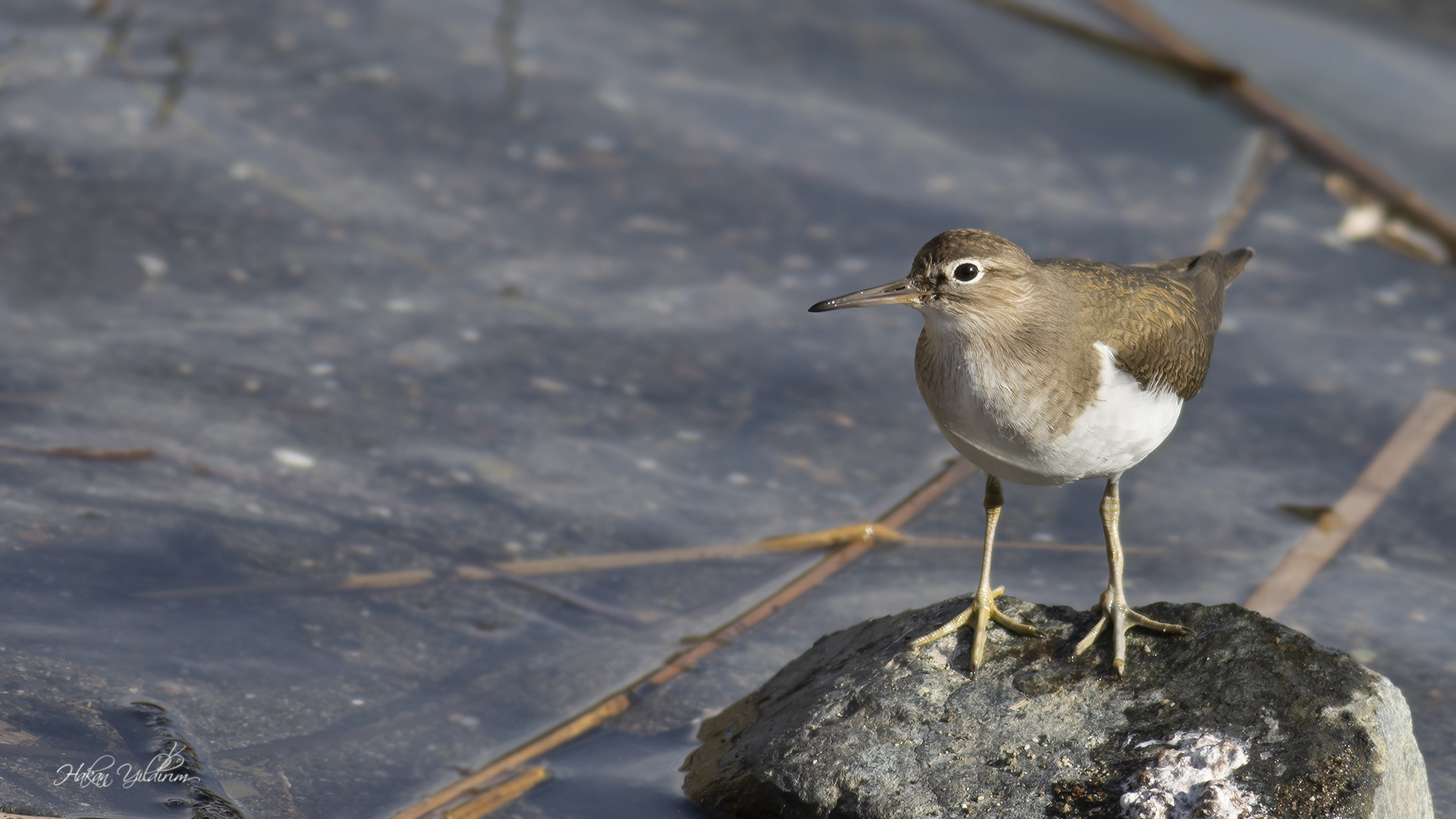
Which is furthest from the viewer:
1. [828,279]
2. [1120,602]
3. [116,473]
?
[828,279]

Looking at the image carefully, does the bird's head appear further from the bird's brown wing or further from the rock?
the rock

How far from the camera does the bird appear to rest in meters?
4.33

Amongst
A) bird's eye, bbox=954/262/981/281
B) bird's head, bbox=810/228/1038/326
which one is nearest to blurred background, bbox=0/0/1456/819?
bird's head, bbox=810/228/1038/326

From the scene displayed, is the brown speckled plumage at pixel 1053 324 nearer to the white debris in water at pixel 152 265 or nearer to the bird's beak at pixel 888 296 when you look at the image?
the bird's beak at pixel 888 296

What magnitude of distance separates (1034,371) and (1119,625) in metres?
0.88

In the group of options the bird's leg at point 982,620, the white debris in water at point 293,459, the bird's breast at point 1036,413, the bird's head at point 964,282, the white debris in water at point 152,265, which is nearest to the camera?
the bird's breast at point 1036,413

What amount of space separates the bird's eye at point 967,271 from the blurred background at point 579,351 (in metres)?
1.88

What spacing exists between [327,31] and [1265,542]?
709 centimetres

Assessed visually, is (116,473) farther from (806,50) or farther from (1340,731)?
(806,50)

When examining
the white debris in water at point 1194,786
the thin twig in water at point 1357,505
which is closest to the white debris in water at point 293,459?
the white debris in water at point 1194,786

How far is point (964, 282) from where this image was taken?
4.47 m

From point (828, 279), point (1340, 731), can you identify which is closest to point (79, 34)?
point (828, 279)

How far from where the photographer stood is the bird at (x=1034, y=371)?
433cm

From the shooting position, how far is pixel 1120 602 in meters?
4.50
